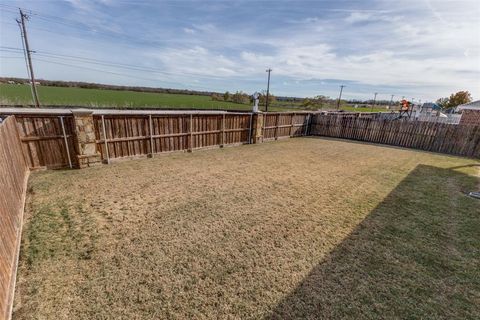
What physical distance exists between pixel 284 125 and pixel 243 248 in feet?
40.1

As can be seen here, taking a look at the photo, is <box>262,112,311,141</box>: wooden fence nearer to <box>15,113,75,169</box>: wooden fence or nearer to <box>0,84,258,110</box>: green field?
<box>15,113,75,169</box>: wooden fence

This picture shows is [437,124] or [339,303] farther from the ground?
[437,124]

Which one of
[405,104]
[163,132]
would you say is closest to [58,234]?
[163,132]

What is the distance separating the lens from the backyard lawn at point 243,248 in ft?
8.30

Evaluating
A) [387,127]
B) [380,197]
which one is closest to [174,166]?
[380,197]

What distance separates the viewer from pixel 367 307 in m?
2.55

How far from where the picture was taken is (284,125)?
48.5ft

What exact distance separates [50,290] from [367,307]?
3.71 meters

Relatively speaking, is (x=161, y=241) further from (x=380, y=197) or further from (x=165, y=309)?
(x=380, y=197)

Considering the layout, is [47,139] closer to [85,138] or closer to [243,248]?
[85,138]

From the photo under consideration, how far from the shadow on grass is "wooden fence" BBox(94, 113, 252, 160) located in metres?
7.58

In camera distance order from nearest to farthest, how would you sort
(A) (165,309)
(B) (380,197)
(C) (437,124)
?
(A) (165,309), (B) (380,197), (C) (437,124)

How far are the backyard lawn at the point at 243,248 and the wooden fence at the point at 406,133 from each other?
745cm

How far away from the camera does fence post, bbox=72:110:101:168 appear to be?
6875 mm
